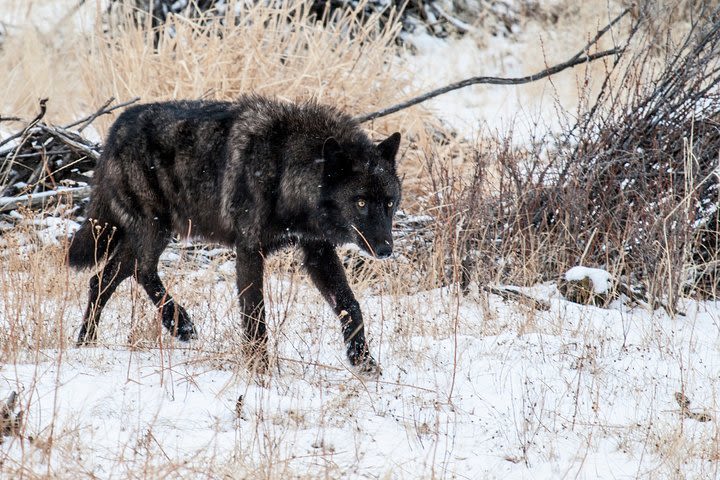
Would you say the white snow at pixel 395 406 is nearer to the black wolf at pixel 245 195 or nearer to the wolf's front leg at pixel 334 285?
the wolf's front leg at pixel 334 285

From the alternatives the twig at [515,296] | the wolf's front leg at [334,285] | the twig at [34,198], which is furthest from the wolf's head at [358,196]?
the twig at [34,198]

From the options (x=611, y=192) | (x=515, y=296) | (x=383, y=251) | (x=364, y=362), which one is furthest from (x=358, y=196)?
(x=611, y=192)

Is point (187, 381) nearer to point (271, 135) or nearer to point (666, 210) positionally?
point (271, 135)

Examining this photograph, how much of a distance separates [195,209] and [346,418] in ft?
6.57

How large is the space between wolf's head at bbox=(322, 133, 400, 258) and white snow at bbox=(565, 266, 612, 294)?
1947 mm

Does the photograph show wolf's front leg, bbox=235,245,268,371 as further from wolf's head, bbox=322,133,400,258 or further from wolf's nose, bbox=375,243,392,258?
wolf's nose, bbox=375,243,392,258

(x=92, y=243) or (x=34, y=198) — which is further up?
(x=34, y=198)

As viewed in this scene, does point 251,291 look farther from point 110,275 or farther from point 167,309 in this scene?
point 110,275

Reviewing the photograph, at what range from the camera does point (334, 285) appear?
5090mm

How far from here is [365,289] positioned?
688 cm

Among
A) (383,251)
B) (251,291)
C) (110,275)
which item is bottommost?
(110,275)

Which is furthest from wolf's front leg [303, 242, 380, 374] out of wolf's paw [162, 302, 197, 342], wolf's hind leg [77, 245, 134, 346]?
wolf's hind leg [77, 245, 134, 346]

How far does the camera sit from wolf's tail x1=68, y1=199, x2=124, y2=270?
550cm

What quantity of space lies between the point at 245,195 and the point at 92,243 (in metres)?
1.29
